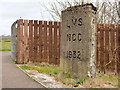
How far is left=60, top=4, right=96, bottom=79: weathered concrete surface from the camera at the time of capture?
194 inches

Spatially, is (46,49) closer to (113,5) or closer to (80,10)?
(80,10)

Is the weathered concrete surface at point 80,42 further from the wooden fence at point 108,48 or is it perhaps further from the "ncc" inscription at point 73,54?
the wooden fence at point 108,48

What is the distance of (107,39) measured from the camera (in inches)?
271

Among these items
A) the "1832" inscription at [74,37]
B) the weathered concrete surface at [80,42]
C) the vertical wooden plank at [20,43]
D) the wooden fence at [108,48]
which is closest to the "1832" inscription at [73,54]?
the weathered concrete surface at [80,42]

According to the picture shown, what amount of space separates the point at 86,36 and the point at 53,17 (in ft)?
25.8

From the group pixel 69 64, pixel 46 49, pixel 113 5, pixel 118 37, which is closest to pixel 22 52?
pixel 46 49

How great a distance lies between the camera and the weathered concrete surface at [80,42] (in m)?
4.93

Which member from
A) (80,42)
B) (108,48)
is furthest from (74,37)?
(108,48)

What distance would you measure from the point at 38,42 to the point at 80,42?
341cm

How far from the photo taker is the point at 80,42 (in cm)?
512

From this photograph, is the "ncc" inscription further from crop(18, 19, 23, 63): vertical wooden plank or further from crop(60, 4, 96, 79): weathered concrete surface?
crop(18, 19, 23, 63): vertical wooden plank

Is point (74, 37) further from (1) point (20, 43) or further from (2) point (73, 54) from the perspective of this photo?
(1) point (20, 43)

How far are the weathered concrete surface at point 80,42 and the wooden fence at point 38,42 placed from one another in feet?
6.97

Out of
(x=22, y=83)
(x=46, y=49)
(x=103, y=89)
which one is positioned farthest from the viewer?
(x=46, y=49)
